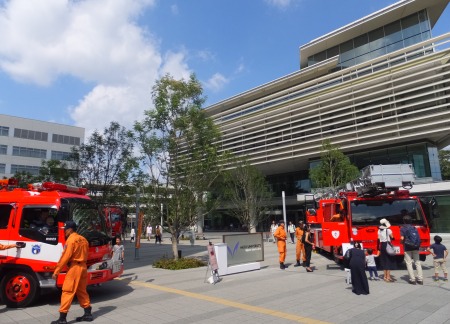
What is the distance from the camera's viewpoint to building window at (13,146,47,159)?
187 ft

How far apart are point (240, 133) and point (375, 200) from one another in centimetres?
3298

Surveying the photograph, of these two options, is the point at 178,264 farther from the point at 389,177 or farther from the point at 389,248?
the point at 389,177

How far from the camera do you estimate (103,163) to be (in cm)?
1808

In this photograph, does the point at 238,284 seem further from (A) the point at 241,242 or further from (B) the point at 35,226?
(B) the point at 35,226

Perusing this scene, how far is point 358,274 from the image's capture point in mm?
7992

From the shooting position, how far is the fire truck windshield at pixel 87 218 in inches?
302

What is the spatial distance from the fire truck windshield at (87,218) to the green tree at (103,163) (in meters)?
9.08

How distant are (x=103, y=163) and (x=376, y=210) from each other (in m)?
13.5

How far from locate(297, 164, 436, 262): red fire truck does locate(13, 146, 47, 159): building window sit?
59156 mm

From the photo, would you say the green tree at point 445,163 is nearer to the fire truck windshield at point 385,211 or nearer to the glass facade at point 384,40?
the glass facade at point 384,40

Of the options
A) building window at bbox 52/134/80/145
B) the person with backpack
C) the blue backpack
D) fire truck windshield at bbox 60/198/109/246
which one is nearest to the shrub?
fire truck windshield at bbox 60/198/109/246

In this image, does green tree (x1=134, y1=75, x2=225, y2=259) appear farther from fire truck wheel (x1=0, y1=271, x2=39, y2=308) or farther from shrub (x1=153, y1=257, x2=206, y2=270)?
fire truck wheel (x1=0, y1=271, x2=39, y2=308)

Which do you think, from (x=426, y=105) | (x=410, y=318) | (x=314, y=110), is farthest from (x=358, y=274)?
(x=314, y=110)

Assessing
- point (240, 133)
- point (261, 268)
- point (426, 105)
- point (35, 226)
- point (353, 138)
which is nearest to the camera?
point (35, 226)
